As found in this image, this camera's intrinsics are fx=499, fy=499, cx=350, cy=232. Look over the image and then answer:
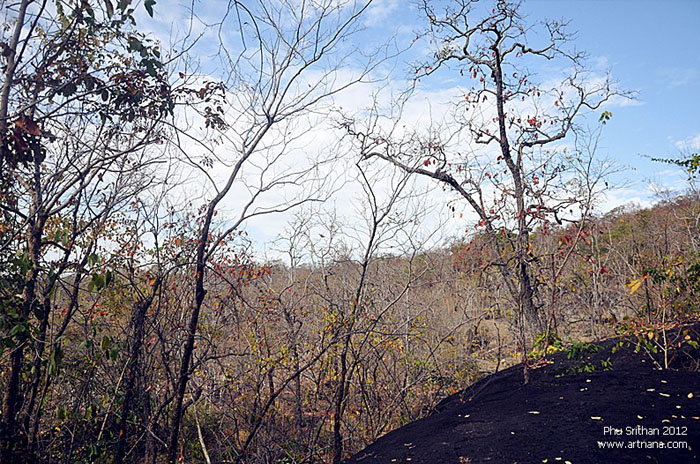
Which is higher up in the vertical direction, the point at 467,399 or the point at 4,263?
the point at 4,263

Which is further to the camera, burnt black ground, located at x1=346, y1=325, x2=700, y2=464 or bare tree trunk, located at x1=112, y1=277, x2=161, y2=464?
bare tree trunk, located at x1=112, y1=277, x2=161, y2=464

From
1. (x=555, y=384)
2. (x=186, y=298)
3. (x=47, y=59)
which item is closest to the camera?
(x=47, y=59)

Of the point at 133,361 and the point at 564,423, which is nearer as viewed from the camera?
the point at 564,423

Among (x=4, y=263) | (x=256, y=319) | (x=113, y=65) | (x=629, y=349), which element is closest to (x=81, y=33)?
(x=113, y=65)

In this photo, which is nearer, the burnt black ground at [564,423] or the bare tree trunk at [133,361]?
the burnt black ground at [564,423]

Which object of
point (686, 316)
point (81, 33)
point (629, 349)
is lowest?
point (629, 349)

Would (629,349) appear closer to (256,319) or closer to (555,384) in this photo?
(555,384)

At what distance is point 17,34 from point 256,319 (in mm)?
3394

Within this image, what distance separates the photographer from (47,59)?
3672mm

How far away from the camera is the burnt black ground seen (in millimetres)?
2941

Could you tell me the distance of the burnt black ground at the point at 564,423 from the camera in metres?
2.94

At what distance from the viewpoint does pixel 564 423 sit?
3363 millimetres

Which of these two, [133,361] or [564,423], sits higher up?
[133,361]

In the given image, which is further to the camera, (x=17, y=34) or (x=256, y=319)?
(x=256, y=319)
